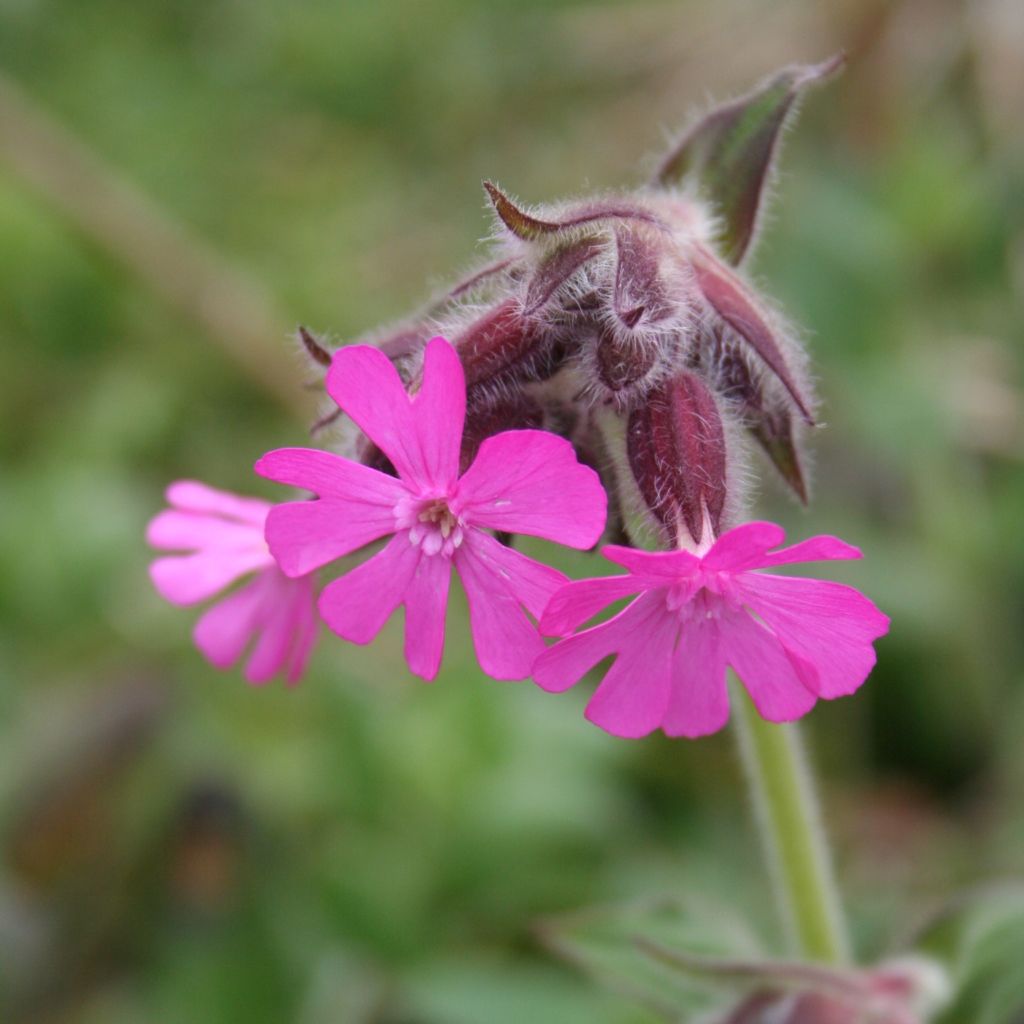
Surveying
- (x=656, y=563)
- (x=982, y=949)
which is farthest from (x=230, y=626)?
(x=982, y=949)

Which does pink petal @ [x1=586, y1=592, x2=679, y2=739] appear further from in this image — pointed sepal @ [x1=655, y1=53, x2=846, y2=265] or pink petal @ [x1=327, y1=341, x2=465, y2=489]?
pointed sepal @ [x1=655, y1=53, x2=846, y2=265]

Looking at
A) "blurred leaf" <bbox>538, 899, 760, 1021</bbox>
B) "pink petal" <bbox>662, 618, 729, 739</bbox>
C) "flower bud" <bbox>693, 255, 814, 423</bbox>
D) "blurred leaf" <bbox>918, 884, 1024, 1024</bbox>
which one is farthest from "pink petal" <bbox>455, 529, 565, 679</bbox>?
"blurred leaf" <bbox>918, 884, 1024, 1024</bbox>

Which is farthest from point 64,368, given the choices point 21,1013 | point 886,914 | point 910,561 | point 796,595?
point 796,595

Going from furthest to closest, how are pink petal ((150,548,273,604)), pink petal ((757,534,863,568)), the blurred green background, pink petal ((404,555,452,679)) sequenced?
the blurred green background
pink petal ((150,548,273,604))
pink petal ((404,555,452,679))
pink petal ((757,534,863,568))

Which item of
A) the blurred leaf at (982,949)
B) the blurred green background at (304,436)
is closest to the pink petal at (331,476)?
the blurred green background at (304,436)

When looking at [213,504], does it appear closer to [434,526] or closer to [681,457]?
[434,526]

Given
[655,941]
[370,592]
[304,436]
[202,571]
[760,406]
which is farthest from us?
[304,436]
